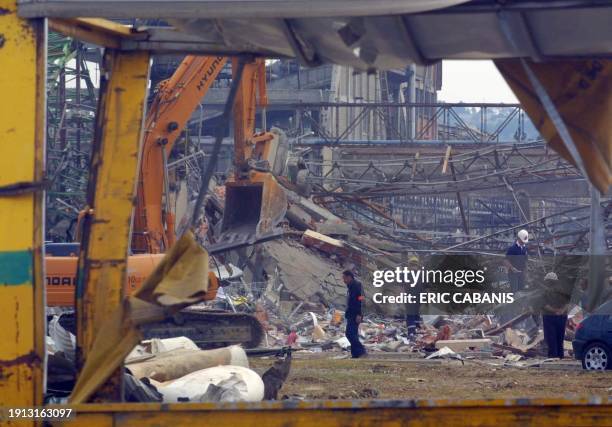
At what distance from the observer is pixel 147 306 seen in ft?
20.1

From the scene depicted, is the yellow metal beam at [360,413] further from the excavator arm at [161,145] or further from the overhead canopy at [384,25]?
the excavator arm at [161,145]

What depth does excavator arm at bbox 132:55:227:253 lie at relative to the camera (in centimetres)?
1736

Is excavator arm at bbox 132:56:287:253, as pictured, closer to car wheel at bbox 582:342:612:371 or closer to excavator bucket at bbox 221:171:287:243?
excavator bucket at bbox 221:171:287:243

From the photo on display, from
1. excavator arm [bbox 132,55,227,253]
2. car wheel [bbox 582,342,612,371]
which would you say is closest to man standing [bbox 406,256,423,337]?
car wheel [bbox 582,342,612,371]

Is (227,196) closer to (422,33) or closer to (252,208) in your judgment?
(252,208)

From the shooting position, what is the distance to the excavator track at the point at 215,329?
17.0 metres

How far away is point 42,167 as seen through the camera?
20.5ft

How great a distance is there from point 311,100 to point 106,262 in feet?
132

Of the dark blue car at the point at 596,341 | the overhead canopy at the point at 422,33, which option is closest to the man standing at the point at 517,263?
the dark blue car at the point at 596,341

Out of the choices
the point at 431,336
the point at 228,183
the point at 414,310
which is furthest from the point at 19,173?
the point at 414,310

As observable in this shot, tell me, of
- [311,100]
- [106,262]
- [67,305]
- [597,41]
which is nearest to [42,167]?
[106,262]

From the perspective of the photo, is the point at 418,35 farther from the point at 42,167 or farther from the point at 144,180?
the point at 144,180

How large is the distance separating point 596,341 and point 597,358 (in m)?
0.25

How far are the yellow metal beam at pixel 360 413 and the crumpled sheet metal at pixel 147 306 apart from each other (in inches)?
17.6
